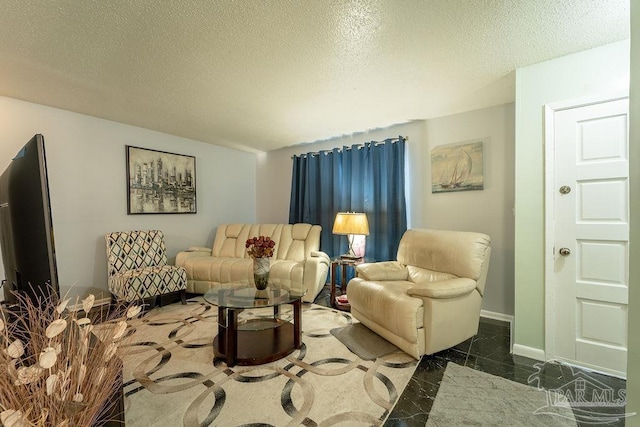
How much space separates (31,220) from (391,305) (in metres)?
2.01

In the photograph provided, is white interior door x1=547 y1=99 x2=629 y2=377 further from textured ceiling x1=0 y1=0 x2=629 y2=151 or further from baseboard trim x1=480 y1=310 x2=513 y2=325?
baseboard trim x1=480 y1=310 x2=513 y2=325

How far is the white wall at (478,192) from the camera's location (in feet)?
9.01

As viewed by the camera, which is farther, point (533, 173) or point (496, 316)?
point (496, 316)

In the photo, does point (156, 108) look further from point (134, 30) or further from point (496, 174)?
point (496, 174)

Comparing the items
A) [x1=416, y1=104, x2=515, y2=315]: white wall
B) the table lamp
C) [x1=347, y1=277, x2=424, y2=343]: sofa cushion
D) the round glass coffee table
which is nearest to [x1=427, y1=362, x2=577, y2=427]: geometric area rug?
[x1=347, y1=277, x2=424, y2=343]: sofa cushion

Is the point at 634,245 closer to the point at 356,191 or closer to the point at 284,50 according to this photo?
the point at 284,50

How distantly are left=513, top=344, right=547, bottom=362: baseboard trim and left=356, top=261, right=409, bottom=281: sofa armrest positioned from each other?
3.29 feet

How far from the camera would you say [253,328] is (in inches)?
90.4

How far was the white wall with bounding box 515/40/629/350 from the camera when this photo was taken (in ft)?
6.28

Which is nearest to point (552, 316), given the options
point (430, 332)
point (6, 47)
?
point (430, 332)

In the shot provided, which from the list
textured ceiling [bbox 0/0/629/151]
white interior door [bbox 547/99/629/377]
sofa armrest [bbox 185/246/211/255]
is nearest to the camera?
textured ceiling [bbox 0/0/629/151]

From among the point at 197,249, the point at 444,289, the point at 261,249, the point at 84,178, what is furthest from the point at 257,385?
the point at 84,178

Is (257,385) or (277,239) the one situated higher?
(277,239)

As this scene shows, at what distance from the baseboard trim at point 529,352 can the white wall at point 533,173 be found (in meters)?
0.02
